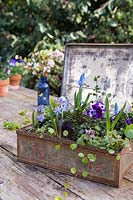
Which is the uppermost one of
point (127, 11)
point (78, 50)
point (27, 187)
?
point (127, 11)

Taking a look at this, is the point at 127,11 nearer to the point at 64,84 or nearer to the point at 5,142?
the point at 64,84

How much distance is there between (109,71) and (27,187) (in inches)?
34.5

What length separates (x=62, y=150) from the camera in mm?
955

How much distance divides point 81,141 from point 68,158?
8 centimetres

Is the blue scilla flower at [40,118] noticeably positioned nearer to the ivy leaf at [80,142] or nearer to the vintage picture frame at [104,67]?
the ivy leaf at [80,142]

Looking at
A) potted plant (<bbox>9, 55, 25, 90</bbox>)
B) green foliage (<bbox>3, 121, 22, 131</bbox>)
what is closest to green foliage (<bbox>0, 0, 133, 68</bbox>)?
potted plant (<bbox>9, 55, 25, 90</bbox>)

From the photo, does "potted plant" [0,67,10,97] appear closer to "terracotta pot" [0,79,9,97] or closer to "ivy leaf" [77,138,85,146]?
"terracotta pot" [0,79,9,97]

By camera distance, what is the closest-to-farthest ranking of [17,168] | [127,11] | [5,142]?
1. [17,168]
2. [5,142]
3. [127,11]

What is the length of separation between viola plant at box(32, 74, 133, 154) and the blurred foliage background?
10.1 feet

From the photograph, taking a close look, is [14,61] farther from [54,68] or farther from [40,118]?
[40,118]

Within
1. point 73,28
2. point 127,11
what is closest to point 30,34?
point 73,28

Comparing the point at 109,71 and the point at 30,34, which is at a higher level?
the point at 30,34

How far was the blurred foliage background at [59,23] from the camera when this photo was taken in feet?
13.4

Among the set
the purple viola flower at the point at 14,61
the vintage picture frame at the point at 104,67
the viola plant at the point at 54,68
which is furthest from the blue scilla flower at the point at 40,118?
the viola plant at the point at 54,68
